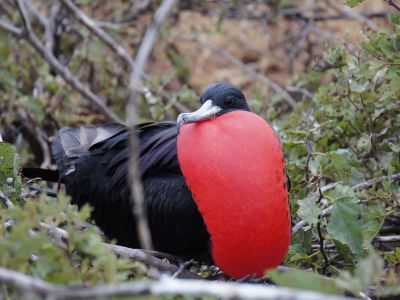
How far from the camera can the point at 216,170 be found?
1.90m

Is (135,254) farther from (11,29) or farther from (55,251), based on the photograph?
(11,29)

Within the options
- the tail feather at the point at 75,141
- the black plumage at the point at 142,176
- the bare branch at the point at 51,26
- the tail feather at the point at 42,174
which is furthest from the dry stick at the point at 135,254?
the bare branch at the point at 51,26

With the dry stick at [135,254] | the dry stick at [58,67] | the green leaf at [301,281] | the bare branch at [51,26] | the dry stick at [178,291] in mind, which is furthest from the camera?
the bare branch at [51,26]

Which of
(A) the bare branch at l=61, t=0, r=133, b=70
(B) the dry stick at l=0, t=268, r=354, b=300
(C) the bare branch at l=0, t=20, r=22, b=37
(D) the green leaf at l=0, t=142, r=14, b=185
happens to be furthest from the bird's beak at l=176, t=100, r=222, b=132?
(C) the bare branch at l=0, t=20, r=22, b=37

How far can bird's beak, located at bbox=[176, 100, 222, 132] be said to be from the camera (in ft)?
6.72

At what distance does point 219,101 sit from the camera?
2.15 metres

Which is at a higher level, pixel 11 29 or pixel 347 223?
pixel 11 29

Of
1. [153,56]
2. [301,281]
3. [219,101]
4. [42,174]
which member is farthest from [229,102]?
[153,56]

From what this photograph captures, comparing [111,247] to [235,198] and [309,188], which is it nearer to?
[235,198]

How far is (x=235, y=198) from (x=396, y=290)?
1.79 ft

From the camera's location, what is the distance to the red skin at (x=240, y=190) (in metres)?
1.85

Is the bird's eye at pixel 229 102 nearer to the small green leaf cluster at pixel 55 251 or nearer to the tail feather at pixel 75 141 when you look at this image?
the tail feather at pixel 75 141

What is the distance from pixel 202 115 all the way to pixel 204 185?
23 centimetres

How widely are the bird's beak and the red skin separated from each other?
5cm
